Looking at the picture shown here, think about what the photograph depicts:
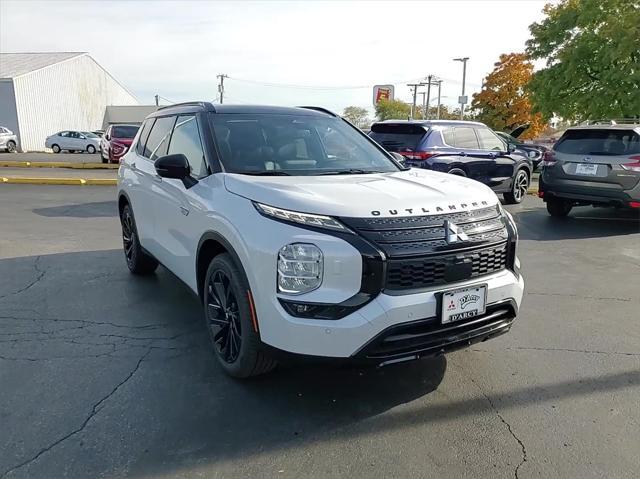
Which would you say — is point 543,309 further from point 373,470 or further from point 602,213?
point 602,213

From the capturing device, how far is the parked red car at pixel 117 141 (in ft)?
61.8

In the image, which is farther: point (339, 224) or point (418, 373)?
point (418, 373)

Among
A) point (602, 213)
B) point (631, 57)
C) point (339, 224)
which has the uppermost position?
point (631, 57)

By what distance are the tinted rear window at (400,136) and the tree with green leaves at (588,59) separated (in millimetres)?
13047

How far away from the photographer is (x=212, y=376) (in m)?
3.35

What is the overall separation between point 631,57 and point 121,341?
70.9ft

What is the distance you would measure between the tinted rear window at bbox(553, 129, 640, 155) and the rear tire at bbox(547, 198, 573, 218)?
1.08m

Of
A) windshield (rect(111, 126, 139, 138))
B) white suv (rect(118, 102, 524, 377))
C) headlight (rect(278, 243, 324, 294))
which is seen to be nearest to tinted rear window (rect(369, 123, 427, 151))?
white suv (rect(118, 102, 524, 377))

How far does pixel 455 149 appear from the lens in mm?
9828

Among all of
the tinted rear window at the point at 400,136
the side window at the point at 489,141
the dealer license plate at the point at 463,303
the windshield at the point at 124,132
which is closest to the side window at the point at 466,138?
the side window at the point at 489,141

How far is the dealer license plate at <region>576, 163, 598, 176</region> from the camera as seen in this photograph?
841 cm

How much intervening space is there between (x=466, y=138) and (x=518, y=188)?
2275mm

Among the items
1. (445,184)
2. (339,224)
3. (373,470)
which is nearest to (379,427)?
(373,470)

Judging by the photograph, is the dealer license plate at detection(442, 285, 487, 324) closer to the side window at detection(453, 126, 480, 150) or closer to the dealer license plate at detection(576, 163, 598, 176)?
the dealer license plate at detection(576, 163, 598, 176)
